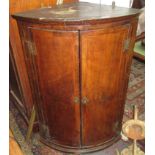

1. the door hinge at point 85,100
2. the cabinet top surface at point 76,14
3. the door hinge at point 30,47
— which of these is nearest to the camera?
the cabinet top surface at point 76,14

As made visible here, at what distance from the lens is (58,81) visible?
1523 mm

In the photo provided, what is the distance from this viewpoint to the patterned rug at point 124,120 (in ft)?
6.22

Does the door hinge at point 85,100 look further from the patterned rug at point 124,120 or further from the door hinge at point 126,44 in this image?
the patterned rug at point 124,120

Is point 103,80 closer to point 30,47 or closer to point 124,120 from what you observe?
point 30,47

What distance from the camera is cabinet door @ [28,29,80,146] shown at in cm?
138

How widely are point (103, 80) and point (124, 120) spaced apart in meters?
0.87

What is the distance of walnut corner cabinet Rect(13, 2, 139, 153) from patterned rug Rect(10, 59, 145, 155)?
0.47 ft

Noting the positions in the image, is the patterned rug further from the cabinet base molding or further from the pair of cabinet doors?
the pair of cabinet doors

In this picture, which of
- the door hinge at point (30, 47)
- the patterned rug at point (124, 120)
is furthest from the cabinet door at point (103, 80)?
the door hinge at point (30, 47)

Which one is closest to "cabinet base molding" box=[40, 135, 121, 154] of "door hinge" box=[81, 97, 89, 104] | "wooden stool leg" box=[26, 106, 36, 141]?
Result: "wooden stool leg" box=[26, 106, 36, 141]
